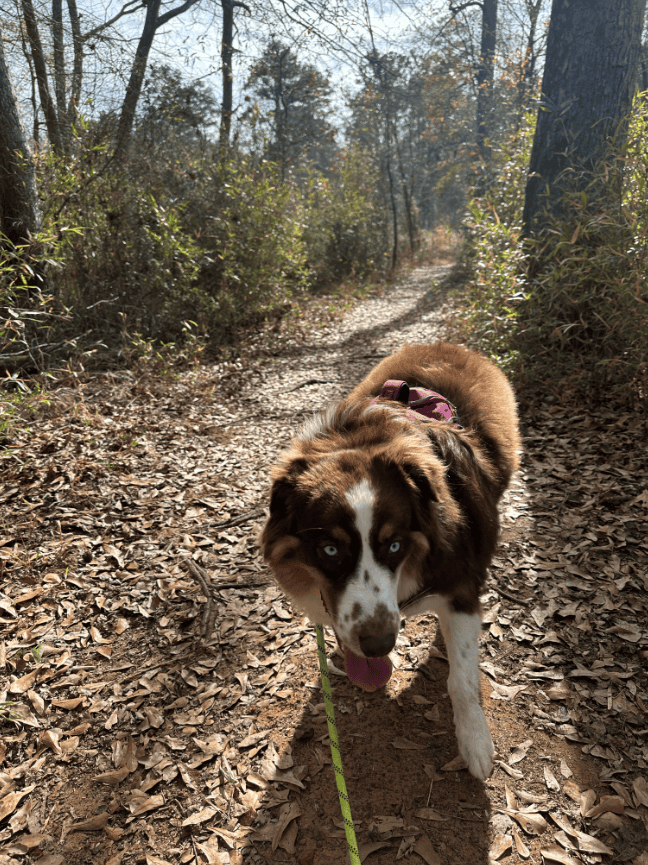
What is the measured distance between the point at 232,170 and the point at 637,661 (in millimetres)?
10189

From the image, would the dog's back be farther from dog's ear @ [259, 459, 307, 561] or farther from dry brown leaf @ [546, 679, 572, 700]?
dry brown leaf @ [546, 679, 572, 700]

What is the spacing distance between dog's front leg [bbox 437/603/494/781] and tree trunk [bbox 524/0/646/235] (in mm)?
5117

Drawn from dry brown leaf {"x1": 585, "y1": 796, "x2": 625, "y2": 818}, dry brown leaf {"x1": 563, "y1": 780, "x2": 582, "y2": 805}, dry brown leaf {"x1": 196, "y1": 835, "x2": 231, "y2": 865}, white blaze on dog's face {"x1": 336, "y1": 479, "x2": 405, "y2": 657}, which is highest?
white blaze on dog's face {"x1": 336, "y1": 479, "x2": 405, "y2": 657}

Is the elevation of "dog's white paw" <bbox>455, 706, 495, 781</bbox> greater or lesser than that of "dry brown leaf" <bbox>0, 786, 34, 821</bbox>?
greater

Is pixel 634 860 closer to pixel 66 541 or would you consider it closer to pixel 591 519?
pixel 591 519

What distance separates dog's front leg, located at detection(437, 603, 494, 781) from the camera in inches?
92.0

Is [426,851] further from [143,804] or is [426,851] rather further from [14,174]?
[14,174]

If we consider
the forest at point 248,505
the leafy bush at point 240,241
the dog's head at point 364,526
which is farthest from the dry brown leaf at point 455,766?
the leafy bush at point 240,241

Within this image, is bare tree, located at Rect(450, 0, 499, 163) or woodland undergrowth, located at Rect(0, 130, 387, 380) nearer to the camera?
woodland undergrowth, located at Rect(0, 130, 387, 380)

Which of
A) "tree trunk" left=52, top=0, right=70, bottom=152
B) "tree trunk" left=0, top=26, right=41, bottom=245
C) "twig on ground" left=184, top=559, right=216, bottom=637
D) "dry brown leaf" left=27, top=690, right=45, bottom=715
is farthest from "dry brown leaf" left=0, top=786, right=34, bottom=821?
"tree trunk" left=52, top=0, right=70, bottom=152

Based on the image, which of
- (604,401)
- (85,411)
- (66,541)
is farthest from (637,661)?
(85,411)

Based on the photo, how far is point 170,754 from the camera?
254 centimetres

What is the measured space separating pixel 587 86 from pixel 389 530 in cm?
655

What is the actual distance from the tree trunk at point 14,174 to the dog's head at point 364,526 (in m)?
5.66
